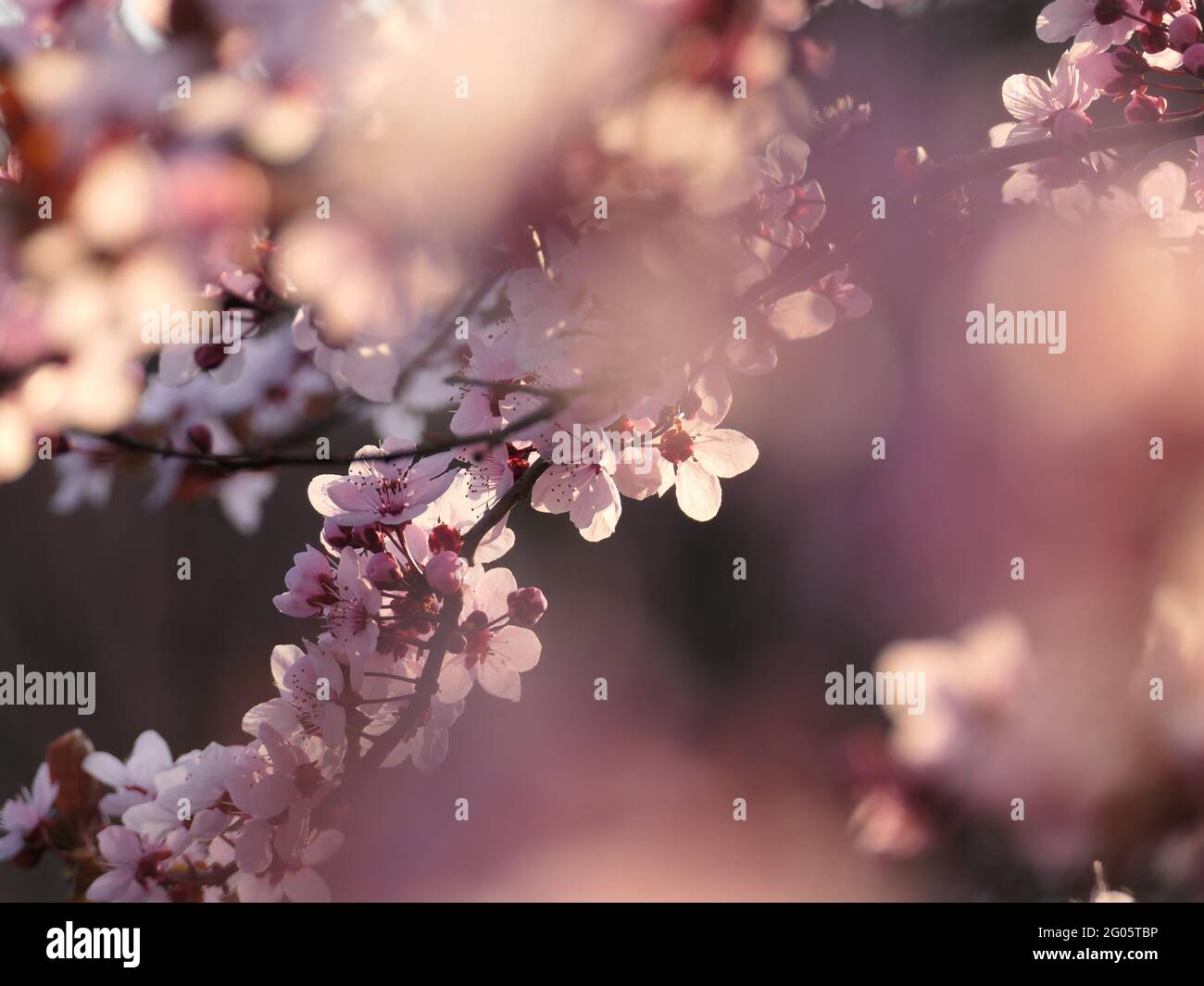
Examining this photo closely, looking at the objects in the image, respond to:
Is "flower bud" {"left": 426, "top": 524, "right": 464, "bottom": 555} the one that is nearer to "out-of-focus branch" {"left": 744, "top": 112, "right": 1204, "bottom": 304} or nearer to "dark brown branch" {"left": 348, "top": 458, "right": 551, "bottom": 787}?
"dark brown branch" {"left": 348, "top": 458, "right": 551, "bottom": 787}

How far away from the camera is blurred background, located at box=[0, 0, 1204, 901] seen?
1224 mm

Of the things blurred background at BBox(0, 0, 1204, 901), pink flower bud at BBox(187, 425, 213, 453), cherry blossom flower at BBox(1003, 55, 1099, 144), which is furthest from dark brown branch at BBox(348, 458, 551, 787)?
cherry blossom flower at BBox(1003, 55, 1099, 144)

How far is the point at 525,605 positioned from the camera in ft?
2.72

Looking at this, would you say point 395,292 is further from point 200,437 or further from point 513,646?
point 200,437

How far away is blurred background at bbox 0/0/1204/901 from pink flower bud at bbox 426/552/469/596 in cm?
46

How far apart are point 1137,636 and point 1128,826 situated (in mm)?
390

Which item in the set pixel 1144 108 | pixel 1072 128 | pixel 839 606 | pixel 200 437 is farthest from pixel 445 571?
pixel 839 606

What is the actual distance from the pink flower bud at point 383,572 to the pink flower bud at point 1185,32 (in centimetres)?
91

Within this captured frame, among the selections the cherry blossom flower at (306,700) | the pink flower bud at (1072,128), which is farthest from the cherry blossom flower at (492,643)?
the pink flower bud at (1072,128)

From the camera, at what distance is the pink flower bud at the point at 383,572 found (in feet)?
2.58

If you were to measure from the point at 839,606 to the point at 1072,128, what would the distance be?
1282mm

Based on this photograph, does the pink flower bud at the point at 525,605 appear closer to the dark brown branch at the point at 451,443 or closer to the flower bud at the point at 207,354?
the dark brown branch at the point at 451,443
